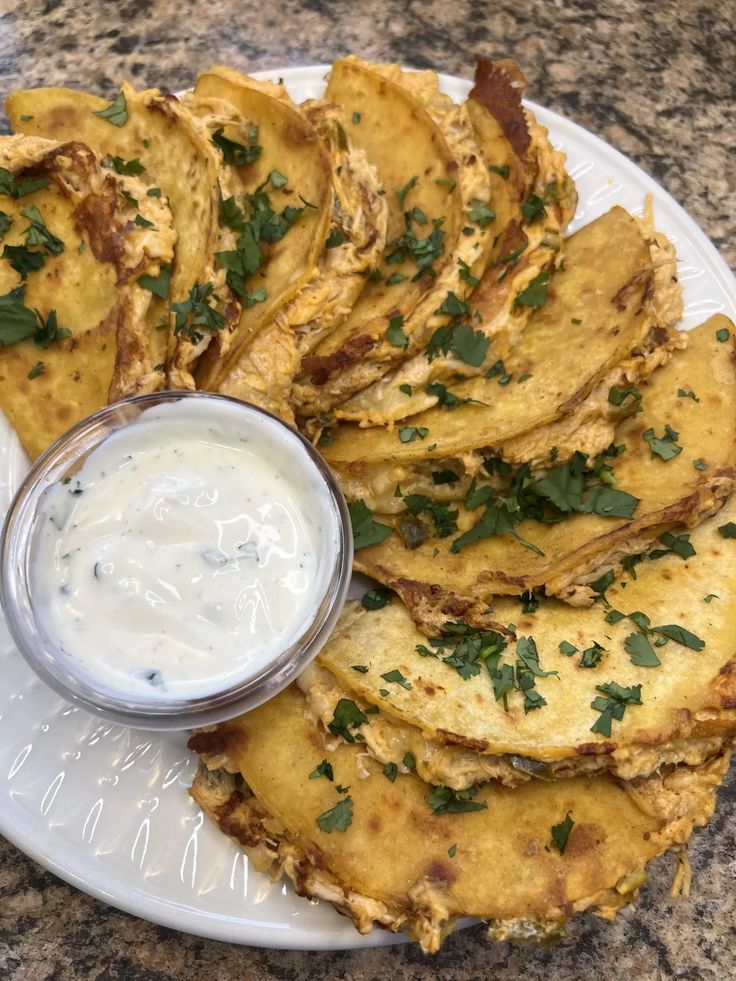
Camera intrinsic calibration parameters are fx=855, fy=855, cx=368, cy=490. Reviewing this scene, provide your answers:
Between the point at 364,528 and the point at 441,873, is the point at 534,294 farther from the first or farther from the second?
the point at 441,873

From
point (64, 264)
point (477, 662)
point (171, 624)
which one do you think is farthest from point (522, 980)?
point (64, 264)

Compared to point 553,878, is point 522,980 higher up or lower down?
lower down

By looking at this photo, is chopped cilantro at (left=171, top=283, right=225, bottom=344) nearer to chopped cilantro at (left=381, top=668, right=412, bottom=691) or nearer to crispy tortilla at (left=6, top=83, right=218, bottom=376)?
crispy tortilla at (left=6, top=83, right=218, bottom=376)

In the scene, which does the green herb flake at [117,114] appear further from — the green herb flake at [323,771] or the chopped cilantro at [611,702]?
the chopped cilantro at [611,702]

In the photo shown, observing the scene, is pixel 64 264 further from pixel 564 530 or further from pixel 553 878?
pixel 553 878

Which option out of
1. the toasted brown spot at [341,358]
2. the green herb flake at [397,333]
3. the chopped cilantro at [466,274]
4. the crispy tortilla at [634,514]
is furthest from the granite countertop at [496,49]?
the toasted brown spot at [341,358]
